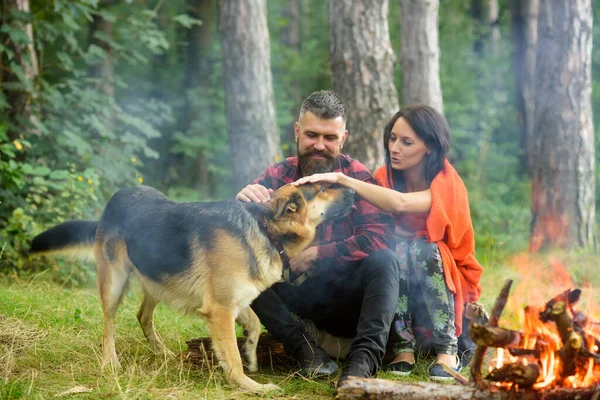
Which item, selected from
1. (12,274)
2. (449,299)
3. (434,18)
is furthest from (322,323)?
(434,18)

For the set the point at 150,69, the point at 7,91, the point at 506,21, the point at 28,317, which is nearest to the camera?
the point at 28,317

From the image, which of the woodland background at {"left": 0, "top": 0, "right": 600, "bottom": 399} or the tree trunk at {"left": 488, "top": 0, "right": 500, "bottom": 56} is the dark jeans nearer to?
the woodland background at {"left": 0, "top": 0, "right": 600, "bottom": 399}

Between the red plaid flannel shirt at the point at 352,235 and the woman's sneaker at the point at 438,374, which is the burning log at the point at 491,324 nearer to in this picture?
the woman's sneaker at the point at 438,374

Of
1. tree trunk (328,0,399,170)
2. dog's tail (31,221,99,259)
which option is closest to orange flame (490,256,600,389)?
dog's tail (31,221,99,259)

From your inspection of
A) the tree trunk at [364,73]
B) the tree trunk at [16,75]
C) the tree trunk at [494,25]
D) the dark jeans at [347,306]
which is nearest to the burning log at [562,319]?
the dark jeans at [347,306]

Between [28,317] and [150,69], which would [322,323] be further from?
[150,69]

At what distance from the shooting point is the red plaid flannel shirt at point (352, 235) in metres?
4.32

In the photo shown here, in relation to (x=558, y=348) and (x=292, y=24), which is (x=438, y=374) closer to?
(x=558, y=348)

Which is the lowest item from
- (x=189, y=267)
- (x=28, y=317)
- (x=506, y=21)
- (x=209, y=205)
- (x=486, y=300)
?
(x=486, y=300)

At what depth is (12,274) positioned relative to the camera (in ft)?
21.0

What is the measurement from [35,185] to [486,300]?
16.2 feet

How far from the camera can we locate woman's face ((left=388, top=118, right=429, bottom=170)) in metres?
4.41

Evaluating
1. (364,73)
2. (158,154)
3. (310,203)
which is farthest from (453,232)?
(158,154)

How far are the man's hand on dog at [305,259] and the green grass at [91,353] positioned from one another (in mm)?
704
